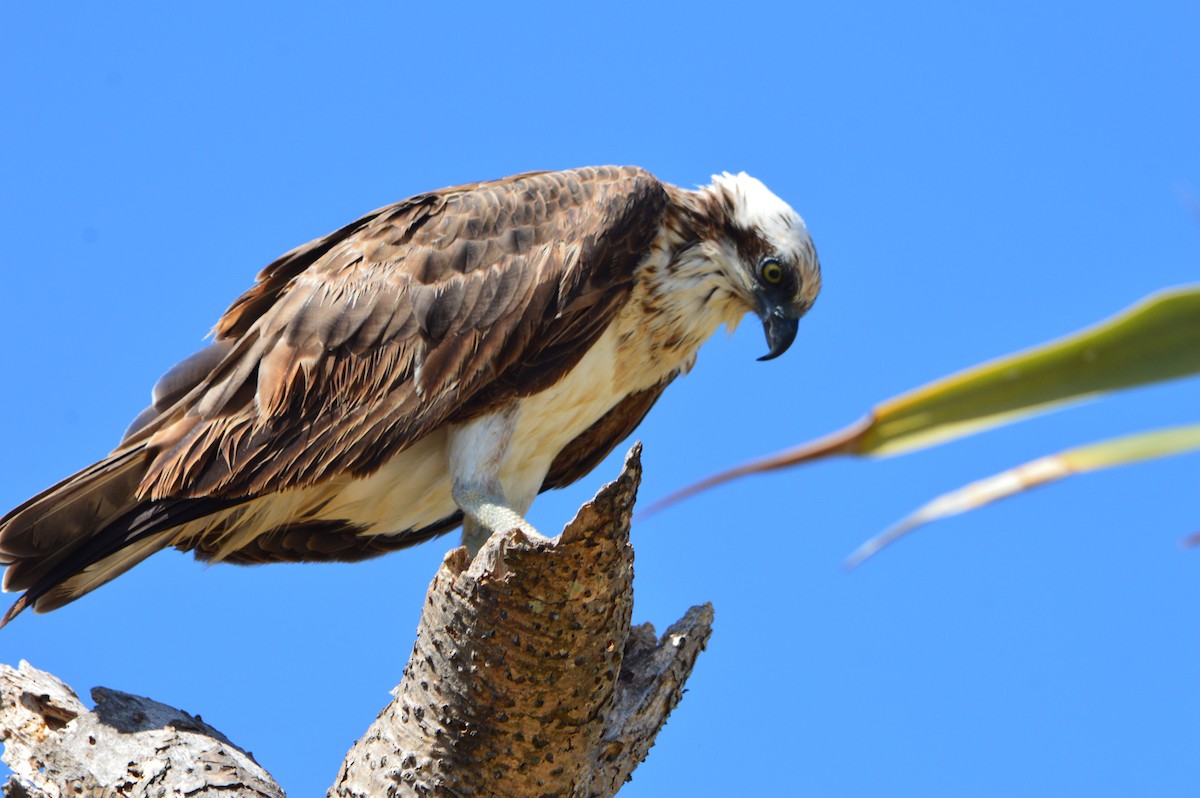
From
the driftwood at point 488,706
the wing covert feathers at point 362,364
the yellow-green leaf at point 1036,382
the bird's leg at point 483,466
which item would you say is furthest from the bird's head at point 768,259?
the yellow-green leaf at point 1036,382

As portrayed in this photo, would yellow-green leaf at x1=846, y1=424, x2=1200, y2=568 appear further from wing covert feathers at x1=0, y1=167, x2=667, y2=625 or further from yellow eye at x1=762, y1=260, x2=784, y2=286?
yellow eye at x1=762, y1=260, x2=784, y2=286

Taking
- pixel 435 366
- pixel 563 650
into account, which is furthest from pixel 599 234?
pixel 563 650

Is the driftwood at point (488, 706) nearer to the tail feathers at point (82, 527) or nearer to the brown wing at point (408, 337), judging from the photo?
the tail feathers at point (82, 527)

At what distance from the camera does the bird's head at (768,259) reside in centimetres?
615

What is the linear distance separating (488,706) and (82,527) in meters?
2.09

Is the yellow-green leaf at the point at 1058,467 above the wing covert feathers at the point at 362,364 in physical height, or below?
below

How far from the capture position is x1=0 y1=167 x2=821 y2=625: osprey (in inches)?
214

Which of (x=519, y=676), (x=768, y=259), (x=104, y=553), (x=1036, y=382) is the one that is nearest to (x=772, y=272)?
(x=768, y=259)

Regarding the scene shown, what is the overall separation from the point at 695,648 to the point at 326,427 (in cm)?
180

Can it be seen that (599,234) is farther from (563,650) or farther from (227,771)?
(227,771)

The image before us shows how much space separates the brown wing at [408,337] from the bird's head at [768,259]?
45 centimetres

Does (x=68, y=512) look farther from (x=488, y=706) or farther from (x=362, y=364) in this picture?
(x=488, y=706)

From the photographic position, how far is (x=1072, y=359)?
1.16 metres

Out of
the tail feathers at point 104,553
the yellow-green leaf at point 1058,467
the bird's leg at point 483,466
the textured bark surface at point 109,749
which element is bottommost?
the yellow-green leaf at point 1058,467
